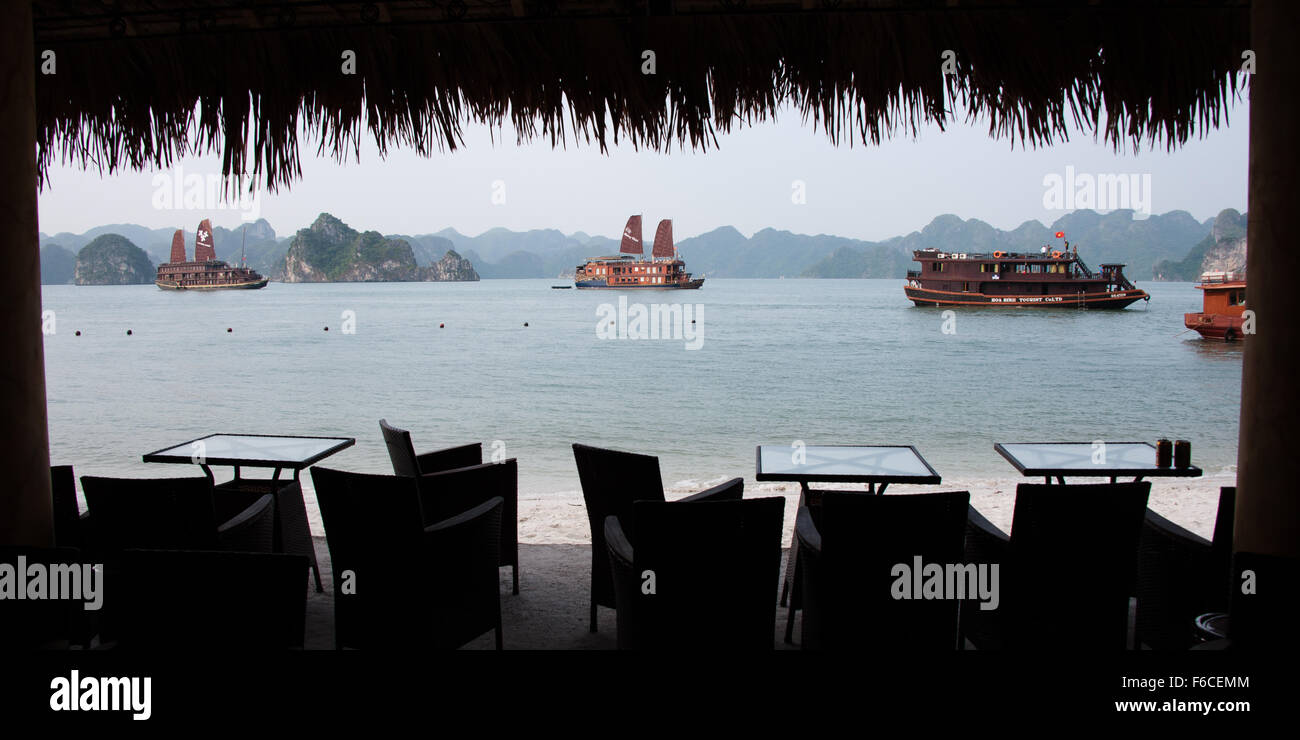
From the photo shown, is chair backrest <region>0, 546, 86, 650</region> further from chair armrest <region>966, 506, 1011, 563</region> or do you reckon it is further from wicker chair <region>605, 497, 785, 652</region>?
chair armrest <region>966, 506, 1011, 563</region>

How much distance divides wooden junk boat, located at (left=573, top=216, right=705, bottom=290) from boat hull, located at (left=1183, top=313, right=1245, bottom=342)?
42.7 m

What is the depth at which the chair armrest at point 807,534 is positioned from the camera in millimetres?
2145

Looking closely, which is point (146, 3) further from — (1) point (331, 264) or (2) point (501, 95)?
(1) point (331, 264)

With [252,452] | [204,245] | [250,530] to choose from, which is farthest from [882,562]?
[204,245]

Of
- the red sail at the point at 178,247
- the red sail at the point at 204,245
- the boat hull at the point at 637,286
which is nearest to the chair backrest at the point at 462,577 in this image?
the boat hull at the point at 637,286

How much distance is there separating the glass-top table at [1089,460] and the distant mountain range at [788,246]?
61.2m

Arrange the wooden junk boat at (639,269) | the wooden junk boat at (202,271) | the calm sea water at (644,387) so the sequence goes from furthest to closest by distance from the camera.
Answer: the wooden junk boat at (202,271), the wooden junk boat at (639,269), the calm sea water at (644,387)

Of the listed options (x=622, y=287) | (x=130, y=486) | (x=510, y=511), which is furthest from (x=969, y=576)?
(x=622, y=287)

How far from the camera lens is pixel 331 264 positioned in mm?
87375

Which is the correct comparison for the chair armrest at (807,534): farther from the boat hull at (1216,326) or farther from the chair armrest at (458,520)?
the boat hull at (1216,326)

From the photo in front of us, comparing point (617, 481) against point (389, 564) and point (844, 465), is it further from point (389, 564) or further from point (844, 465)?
point (844, 465)

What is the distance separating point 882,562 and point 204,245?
77722 millimetres

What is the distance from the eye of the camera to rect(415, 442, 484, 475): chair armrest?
3430 mm
